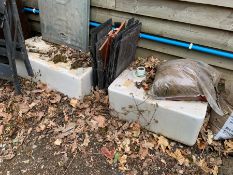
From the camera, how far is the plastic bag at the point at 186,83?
9.62ft

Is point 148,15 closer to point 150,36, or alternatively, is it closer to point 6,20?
point 150,36

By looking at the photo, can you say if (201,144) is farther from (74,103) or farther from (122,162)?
(74,103)

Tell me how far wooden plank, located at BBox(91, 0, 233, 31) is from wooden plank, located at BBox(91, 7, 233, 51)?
73 millimetres

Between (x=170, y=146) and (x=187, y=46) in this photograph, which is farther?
(x=187, y=46)

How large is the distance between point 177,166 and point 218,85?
1.12 metres

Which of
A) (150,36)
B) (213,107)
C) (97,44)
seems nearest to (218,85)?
(213,107)

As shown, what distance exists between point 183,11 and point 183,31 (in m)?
0.25

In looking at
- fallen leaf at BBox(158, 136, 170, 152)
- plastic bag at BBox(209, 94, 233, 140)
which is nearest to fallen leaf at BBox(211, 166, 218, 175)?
plastic bag at BBox(209, 94, 233, 140)

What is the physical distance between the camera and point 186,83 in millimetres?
2918

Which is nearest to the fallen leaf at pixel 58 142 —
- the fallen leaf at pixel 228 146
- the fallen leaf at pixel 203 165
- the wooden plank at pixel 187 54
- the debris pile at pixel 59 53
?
the debris pile at pixel 59 53

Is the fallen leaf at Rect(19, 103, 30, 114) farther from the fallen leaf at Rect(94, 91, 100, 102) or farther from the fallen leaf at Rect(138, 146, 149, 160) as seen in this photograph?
the fallen leaf at Rect(138, 146, 149, 160)

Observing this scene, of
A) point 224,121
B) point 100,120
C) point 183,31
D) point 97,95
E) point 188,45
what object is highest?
point 183,31

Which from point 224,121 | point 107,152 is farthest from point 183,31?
point 107,152

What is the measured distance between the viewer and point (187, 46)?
11.1ft
